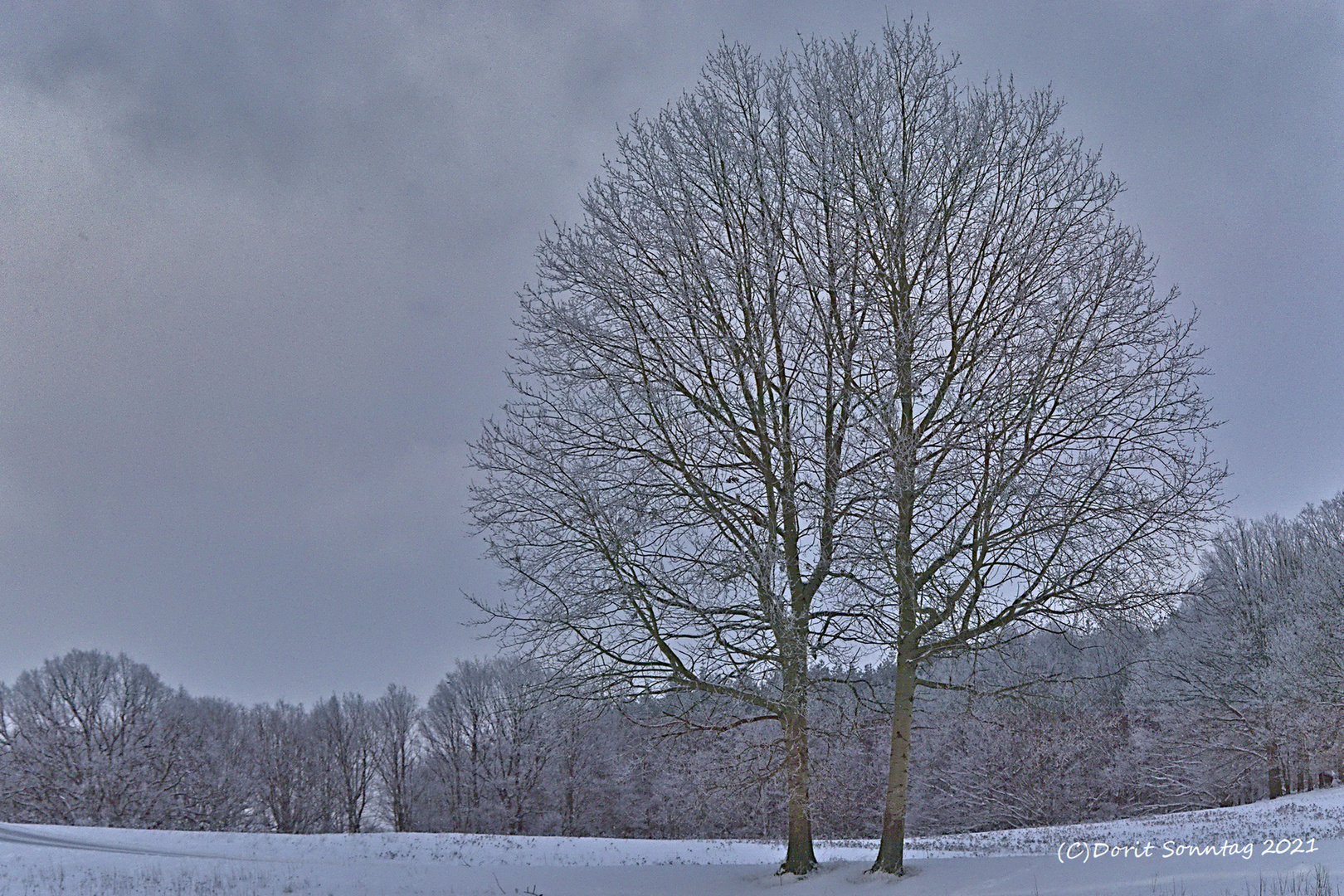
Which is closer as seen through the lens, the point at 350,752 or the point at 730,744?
the point at 730,744

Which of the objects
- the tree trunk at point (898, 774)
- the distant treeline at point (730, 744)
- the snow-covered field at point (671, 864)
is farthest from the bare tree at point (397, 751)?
the tree trunk at point (898, 774)

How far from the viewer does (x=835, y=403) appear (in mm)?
9898

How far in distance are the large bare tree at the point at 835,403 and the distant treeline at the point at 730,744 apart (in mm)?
720

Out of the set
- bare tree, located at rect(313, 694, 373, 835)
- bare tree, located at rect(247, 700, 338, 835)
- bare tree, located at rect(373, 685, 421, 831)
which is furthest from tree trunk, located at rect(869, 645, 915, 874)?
bare tree, located at rect(313, 694, 373, 835)

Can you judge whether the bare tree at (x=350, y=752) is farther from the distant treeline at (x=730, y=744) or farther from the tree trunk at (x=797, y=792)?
the tree trunk at (x=797, y=792)

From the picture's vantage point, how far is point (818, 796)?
986 centimetres

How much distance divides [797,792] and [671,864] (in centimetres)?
714

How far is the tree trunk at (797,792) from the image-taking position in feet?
31.4

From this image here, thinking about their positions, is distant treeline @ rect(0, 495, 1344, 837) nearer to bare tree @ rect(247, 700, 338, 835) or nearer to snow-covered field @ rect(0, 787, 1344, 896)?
bare tree @ rect(247, 700, 338, 835)

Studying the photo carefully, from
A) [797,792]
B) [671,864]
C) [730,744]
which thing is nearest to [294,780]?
[671,864]

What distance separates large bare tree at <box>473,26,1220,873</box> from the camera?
922cm

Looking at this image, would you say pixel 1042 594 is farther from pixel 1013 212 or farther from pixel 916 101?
pixel 916 101

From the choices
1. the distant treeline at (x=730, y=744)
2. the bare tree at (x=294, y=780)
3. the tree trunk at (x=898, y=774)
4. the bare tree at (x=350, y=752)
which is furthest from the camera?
the bare tree at (x=350, y=752)

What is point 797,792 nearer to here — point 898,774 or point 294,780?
point 898,774
